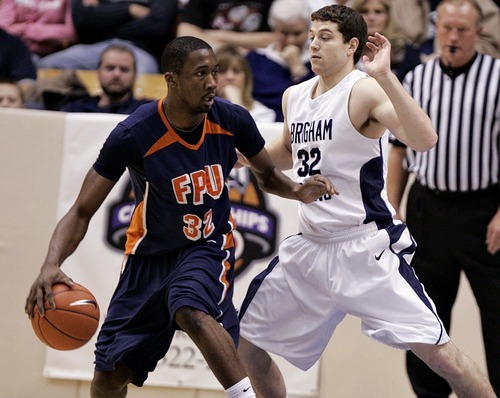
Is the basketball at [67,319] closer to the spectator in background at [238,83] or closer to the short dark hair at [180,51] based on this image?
the short dark hair at [180,51]

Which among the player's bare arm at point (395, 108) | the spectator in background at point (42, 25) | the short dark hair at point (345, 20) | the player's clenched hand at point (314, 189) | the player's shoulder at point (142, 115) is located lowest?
the player's clenched hand at point (314, 189)

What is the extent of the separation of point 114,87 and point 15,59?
149 centimetres

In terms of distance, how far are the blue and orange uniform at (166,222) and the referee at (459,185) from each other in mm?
1530

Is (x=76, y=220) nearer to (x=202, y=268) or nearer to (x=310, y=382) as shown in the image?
(x=202, y=268)

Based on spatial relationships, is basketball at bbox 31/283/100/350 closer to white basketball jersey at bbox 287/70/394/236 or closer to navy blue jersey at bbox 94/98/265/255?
navy blue jersey at bbox 94/98/265/255

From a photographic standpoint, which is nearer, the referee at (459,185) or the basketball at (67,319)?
the basketball at (67,319)

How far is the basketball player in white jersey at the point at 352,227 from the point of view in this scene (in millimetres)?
4652

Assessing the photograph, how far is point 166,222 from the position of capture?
466cm

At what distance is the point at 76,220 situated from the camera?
4633 mm

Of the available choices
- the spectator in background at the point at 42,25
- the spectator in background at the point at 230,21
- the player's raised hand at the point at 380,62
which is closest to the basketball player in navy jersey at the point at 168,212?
the player's raised hand at the point at 380,62

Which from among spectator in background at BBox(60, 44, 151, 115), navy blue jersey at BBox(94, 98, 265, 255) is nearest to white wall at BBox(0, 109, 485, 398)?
spectator in background at BBox(60, 44, 151, 115)

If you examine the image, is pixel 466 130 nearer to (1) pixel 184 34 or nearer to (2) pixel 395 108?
(2) pixel 395 108

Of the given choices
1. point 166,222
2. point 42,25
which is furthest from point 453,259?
point 42,25

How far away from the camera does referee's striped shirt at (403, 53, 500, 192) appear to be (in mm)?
5754
